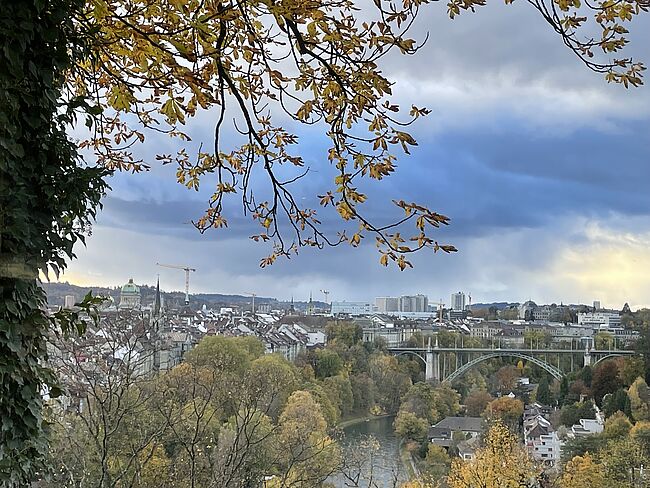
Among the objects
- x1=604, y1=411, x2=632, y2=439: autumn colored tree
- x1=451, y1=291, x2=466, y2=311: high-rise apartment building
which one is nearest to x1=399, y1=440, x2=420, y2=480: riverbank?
x1=451, y1=291, x2=466, y2=311: high-rise apartment building

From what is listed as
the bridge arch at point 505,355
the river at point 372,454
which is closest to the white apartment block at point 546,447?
the bridge arch at point 505,355

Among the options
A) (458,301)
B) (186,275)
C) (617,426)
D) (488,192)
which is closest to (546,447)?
(617,426)

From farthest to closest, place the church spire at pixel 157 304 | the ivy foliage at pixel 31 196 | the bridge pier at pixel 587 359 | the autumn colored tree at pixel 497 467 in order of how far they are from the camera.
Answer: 1. the bridge pier at pixel 587 359
2. the autumn colored tree at pixel 497 467
3. the church spire at pixel 157 304
4. the ivy foliage at pixel 31 196

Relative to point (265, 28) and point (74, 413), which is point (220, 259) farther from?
point (265, 28)

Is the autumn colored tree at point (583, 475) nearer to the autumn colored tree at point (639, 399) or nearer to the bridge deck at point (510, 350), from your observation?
the autumn colored tree at point (639, 399)

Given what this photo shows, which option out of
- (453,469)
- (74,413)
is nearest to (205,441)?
(74,413)

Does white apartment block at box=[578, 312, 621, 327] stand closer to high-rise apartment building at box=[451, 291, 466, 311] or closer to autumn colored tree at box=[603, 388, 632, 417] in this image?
autumn colored tree at box=[603, 388, 632, 417]
